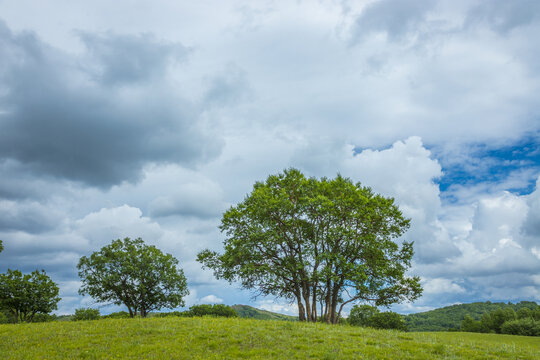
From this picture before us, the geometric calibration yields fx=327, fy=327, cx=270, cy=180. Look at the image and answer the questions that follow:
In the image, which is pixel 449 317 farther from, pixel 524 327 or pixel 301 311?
pixel 301 311

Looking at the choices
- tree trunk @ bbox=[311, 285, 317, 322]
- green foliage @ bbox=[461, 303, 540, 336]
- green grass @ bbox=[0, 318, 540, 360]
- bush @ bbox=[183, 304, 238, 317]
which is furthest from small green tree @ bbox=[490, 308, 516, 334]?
green grass @ bbox=[0, 318, 540, 360]

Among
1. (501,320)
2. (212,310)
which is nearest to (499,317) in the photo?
(501,320)

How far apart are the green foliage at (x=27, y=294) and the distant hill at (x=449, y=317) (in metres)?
101

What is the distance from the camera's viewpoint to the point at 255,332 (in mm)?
20719

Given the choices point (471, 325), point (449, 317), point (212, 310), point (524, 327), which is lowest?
point (449, 317)

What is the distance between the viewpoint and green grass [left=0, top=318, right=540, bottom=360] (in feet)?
54.1

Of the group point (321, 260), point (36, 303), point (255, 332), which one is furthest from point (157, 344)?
point (36, 303)

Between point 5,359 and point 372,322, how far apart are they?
79970mm

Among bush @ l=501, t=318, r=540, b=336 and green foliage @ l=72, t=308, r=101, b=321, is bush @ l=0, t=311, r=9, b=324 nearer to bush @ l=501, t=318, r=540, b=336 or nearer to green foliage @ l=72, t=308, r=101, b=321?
green foliage @ l=72, t=308, r=101, b=321

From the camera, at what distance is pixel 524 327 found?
77.9 meters

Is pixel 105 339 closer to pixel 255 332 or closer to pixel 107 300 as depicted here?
pixel 255 332

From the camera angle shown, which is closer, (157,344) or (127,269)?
(157,344)

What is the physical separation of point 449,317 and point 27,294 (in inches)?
5972

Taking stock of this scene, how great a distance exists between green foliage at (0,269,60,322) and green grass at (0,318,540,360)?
42487 mm
